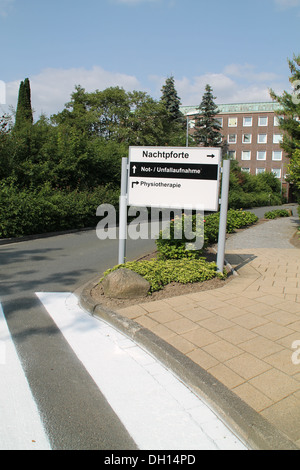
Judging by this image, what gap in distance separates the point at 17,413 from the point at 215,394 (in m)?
1.60

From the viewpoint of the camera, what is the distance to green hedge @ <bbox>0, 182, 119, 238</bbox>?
38.3 ft

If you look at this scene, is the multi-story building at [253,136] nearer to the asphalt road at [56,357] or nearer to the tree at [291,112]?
the tree at [291,112]

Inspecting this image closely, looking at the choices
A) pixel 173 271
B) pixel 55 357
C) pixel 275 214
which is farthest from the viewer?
pixel 275 214

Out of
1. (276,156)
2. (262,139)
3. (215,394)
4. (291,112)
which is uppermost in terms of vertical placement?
(262,139)

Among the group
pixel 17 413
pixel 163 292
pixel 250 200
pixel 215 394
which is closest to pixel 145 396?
pixel 215 394

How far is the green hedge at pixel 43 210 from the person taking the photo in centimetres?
1168

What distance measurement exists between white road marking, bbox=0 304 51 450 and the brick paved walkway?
1.52m

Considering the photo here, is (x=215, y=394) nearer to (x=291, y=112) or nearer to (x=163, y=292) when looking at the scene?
(x=163, y=292)

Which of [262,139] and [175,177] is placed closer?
[175,177]

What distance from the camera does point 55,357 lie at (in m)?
3.68

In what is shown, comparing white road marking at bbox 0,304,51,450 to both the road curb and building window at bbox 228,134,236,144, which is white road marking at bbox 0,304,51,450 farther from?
building window at bbox 228,134,236,144

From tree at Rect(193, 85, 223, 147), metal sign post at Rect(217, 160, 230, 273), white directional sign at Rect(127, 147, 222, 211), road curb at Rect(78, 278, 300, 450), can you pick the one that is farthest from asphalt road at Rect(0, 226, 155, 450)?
tree at Rect(193, 85, 223, 147)

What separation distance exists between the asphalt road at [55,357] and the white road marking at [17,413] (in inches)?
2.5
